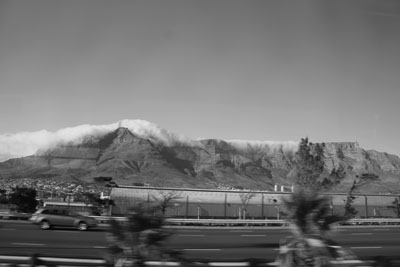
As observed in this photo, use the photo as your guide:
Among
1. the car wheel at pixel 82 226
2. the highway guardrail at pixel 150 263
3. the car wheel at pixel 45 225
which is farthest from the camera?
the car wheel at pixel 82 226

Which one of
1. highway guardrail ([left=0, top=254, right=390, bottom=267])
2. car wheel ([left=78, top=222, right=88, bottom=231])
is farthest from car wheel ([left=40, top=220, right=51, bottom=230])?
highway guardrail ([left=0, top=254, right=390, bottom=267])

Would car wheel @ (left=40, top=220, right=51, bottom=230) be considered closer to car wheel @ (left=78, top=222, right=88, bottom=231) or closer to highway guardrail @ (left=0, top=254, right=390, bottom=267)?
car wheel @ (left=78, top=222, right=88, bottom=231)

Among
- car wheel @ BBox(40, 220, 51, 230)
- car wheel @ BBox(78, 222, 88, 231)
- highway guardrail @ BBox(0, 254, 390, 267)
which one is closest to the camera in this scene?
highway guardrail @ BBox(0, 254, 390, 267)

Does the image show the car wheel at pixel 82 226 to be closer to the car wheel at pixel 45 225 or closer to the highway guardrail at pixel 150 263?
the car wheel at pixel 45 225

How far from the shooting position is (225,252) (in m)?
13.9

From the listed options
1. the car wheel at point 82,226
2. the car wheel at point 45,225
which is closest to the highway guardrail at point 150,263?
the car wheel at point 82,226

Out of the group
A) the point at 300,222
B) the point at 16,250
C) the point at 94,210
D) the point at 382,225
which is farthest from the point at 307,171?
the point at 300,222

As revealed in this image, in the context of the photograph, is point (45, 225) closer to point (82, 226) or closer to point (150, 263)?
point (82, 226)

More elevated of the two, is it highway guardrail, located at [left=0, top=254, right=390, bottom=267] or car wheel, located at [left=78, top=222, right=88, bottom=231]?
highway guardrail, located at [left=0, top=254, right=390, bottom=267]

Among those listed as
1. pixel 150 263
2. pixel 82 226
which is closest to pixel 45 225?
pixel 82 226

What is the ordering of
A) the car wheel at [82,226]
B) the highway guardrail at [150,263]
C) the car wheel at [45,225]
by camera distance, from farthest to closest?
the car wheel at [82,226] → the car wheel at [45,225] → the highway guardrail at [150,263]

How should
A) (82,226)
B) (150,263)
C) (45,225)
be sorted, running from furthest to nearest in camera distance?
(82,226)
(45,225)
(150,263)

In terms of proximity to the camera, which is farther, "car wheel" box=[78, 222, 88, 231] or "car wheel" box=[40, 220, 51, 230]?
"car wheel" box=[78, 222, 88, 231]

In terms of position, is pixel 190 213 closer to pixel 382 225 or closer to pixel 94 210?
pixel 94 210
